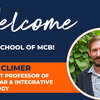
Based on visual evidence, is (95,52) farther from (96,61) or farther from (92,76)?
(92,76)

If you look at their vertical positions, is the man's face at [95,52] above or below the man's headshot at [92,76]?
above

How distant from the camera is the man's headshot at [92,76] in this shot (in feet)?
22.3

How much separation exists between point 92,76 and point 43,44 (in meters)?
0.52

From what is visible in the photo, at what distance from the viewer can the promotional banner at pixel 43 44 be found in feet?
22.3

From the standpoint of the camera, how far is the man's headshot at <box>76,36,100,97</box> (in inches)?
268

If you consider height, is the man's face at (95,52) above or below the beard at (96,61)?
above

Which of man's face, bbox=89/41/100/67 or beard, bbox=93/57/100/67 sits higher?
man's face, bbox=89/41/100/67

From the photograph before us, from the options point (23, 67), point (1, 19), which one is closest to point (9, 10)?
point (1, 19)

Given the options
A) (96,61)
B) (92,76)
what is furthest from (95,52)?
(92,76)

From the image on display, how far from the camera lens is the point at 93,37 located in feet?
22.4

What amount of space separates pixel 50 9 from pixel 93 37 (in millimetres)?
456

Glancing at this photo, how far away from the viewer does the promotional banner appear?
22.3 ft

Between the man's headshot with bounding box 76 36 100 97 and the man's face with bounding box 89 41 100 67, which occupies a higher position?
the man's face with bounding box 89 41 100 67

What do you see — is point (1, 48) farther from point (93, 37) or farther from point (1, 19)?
point (93, 37)
